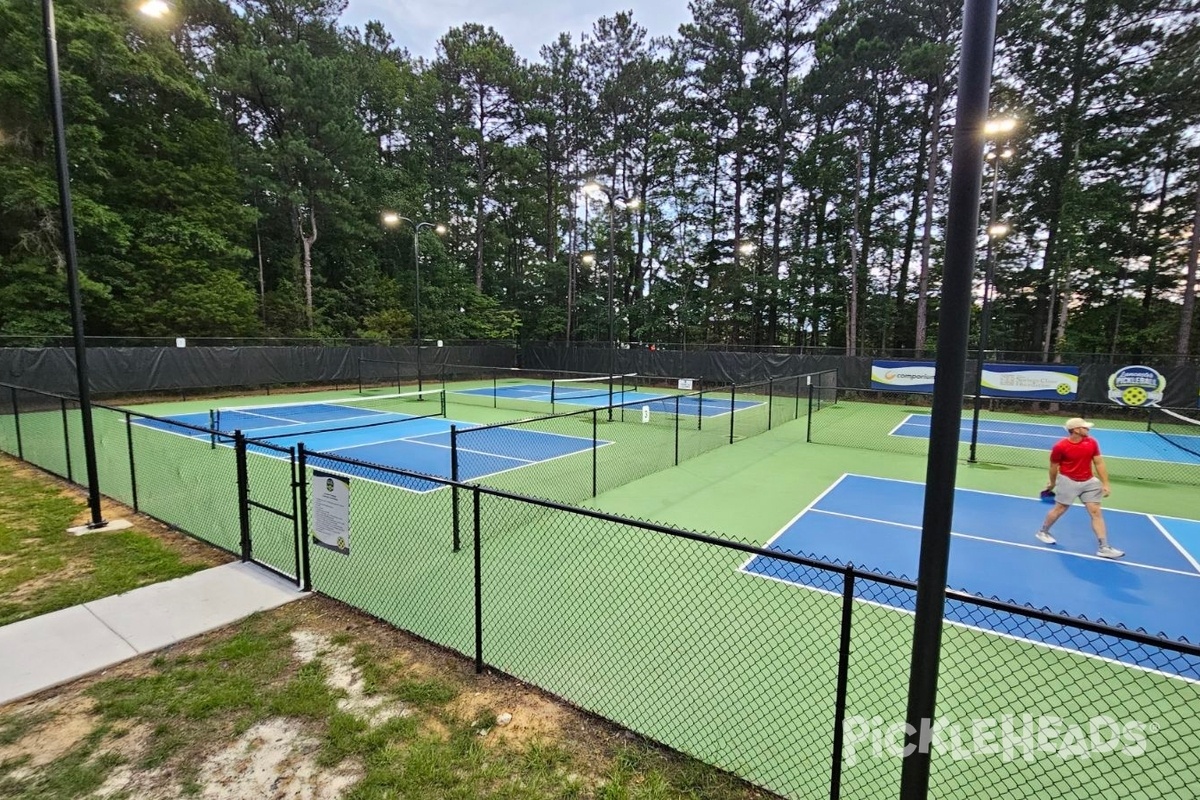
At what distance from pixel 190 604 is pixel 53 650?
0.95m

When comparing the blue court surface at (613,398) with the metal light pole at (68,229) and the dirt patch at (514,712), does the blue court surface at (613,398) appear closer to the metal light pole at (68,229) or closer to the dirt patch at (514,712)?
the metal light pole at (68,229)

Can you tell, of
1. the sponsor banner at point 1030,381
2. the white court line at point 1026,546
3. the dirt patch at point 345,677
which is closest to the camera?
the dirt patch at point 345,677

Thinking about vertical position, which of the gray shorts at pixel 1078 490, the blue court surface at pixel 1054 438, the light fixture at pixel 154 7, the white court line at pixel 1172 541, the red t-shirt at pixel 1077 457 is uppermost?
the light fixture at pixel 154 7

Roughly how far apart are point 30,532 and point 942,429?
10060 millimetres

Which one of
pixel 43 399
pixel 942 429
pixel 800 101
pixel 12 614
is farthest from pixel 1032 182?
pixel 43 399

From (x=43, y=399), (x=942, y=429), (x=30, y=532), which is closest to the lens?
(x=942, y=429)

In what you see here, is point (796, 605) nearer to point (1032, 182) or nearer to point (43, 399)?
point (43, 399)

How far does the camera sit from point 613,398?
2509cm

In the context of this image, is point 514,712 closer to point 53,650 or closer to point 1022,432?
point 53,650

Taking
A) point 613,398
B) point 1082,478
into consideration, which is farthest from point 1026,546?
point 613,398

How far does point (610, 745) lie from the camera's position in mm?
3658

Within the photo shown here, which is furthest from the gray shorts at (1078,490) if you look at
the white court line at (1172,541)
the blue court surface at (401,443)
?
the blue court surface at (401,443)

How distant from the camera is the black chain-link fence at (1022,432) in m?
13.3

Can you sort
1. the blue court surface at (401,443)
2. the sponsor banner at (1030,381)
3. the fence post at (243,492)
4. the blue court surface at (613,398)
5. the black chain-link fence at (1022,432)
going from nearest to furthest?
the fence post at (243,492)
the blue court surface at (401,443)
the black chain-link fence at (1022,432)
the sponsor banner at (1030,381)
the blue court surface at (613,398)
